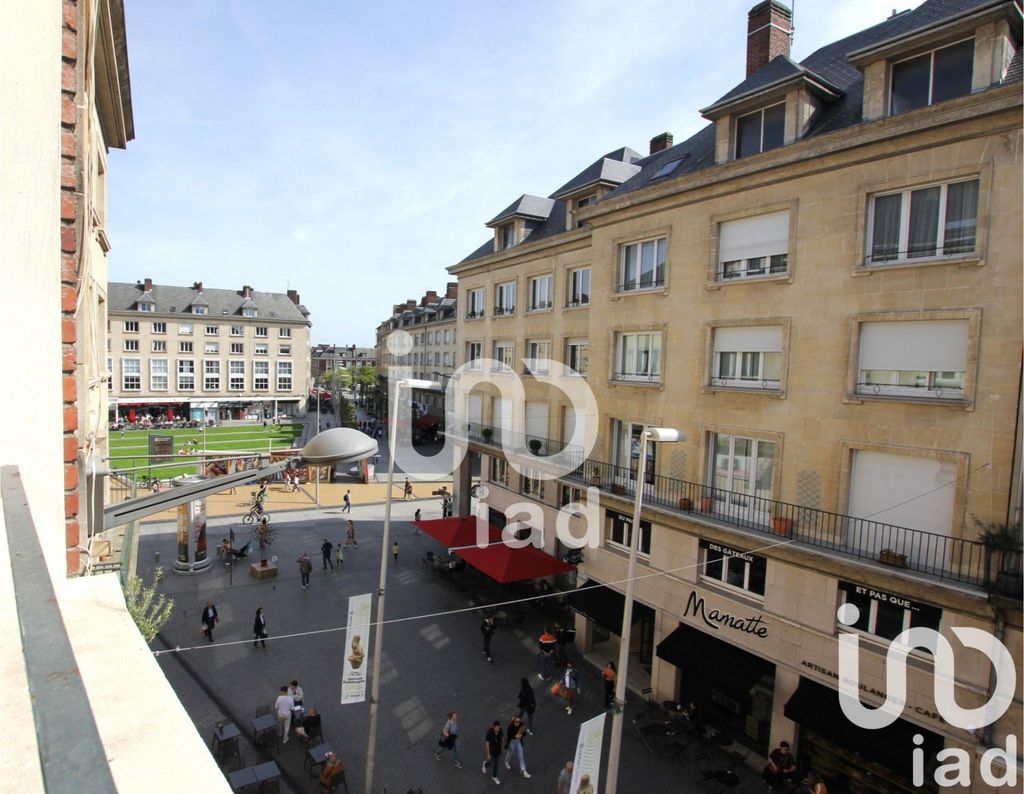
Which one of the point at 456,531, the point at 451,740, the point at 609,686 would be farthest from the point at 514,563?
the point at 451,740

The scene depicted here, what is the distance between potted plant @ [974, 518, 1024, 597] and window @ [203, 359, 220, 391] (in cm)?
7875

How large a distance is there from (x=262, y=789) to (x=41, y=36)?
45.1ft

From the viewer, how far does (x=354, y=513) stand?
35594 millimetres

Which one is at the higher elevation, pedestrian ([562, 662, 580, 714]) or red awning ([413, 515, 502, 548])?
red awning ([413, 515, 502, 548])

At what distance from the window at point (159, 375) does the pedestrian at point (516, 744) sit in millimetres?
71781

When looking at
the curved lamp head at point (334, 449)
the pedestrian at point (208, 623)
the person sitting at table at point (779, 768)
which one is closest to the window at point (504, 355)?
the pedestrian at point (208, 623)

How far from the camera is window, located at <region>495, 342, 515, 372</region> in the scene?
84.3ft

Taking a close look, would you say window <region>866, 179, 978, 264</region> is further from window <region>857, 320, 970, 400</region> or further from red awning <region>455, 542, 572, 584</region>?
red awning <region>455, 542, 572, 584</region>

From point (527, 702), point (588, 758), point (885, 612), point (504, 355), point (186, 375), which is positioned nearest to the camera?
point (588, 758)

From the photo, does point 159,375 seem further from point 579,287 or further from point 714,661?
point 714,661

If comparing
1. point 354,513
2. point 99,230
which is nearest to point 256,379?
point 354,513

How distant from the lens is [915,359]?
12.1 m

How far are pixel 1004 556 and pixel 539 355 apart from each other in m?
16.2

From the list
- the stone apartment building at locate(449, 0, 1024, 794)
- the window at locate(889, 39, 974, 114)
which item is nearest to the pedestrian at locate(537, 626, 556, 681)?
the stone apartment building at locate(449, 0, 1024, 794)
